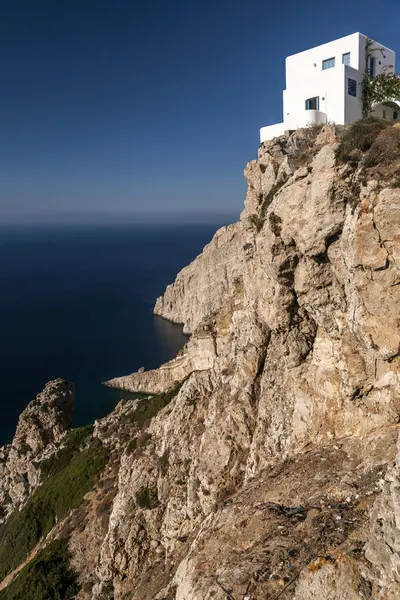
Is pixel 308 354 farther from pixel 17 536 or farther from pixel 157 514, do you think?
pixel 17 536

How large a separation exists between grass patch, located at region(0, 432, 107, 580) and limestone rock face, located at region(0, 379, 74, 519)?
2.51 metres

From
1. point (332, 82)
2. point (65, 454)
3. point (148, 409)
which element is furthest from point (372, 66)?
point (65, 454)

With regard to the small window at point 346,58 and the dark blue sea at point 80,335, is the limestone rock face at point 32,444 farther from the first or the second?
the small window at point 346,58

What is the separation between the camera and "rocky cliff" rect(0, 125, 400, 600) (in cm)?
1054

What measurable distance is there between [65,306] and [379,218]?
11108 cm

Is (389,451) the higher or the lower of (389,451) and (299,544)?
the higher

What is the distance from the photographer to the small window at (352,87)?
27203mm

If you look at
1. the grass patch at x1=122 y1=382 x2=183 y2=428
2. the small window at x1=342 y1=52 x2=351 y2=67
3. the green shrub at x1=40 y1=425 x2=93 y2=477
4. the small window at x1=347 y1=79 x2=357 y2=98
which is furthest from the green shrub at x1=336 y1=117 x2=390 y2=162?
the green shrub at x1=40 y1=425 x2=93 y2=477

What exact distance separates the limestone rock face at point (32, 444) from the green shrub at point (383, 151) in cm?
3809

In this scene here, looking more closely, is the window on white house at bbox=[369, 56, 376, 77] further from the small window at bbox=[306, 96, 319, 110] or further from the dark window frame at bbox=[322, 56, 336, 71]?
the small window at bbox=[306, 96, 319, 110]

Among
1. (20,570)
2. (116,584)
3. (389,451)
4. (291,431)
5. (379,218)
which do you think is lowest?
(20,570)

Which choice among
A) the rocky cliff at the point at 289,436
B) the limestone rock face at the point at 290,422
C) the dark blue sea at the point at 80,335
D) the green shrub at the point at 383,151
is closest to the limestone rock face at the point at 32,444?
the rocky cliff at the point at 289,436

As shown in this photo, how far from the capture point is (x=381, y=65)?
29.5 metres

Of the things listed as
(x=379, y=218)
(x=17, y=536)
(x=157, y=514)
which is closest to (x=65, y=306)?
(x=17, y=536)
